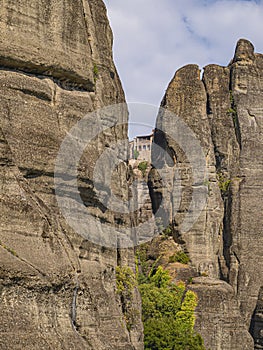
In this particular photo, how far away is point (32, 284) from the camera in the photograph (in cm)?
2216

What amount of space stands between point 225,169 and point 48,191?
32.6 metres

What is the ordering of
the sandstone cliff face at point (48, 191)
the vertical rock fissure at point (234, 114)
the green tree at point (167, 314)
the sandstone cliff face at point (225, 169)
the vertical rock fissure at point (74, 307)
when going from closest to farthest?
the sandstone cliff face at point (48, 191) < the vertical rock fissure at point (74, 307) < the green tree at point (167, 314) < the sandstone cliff face at point (225, 169) < the vertical rock fissure at point (234, 114)

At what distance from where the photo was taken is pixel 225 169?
5788cm

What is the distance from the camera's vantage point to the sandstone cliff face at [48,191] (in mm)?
22172

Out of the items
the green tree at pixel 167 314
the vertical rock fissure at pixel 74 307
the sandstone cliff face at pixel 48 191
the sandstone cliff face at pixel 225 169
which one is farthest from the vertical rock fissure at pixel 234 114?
the vertical rock fissure at pixel 74 307

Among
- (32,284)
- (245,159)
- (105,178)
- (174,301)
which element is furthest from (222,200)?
(32,284)

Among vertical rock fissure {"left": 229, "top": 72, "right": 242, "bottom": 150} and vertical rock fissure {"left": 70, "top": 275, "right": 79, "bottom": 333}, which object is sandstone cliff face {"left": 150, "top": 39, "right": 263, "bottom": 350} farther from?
vertical rock fissure {"left": 70, "top": 275, "right": 79, "bottom": 333}

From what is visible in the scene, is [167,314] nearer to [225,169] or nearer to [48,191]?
[225,169]

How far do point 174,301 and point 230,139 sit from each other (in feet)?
51.2

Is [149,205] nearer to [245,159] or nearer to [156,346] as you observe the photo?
[245,159]

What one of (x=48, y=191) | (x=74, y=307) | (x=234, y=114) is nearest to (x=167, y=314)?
(x=234, y=114)

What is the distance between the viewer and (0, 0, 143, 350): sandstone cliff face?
22172 millimetres

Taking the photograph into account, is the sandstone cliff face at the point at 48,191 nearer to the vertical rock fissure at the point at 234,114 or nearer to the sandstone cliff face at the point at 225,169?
the sandstone cliff face at the point at 225,169

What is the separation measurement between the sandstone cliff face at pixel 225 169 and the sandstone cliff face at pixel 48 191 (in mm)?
21882
